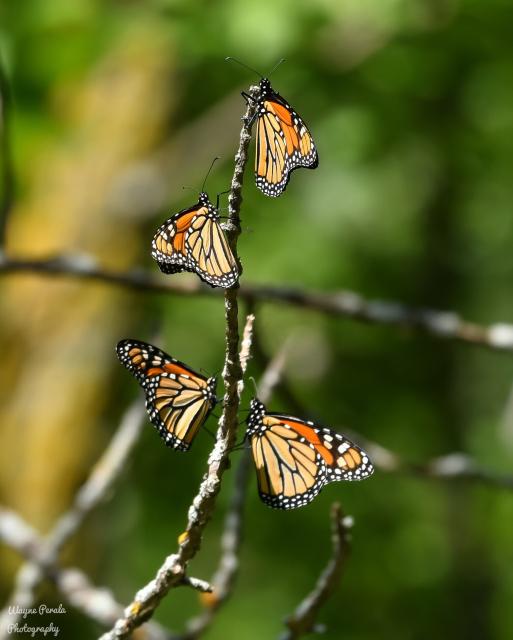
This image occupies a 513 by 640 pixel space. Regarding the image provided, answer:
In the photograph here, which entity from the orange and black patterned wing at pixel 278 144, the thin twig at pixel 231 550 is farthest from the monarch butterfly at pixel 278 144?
the thin twig at pixel 231 550

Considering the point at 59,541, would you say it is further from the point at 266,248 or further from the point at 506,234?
the point at 506,234

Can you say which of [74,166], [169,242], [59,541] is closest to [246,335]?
[169,242]

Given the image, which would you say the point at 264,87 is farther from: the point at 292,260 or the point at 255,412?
the point at 292,260

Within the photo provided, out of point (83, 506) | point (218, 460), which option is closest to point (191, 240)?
point (218, 460)

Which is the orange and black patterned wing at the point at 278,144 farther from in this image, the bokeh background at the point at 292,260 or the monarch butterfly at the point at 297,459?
the bokeh background at the point at 292,260

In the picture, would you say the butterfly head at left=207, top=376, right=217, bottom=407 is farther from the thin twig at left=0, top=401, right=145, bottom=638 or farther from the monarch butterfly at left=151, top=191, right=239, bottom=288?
the thin twig at left=0, top=401, right=145, bottom=638

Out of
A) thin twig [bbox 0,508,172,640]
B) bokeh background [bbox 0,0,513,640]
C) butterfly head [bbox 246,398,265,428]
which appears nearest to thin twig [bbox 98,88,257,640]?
butterfly head [bbox 246,398,265,428]
